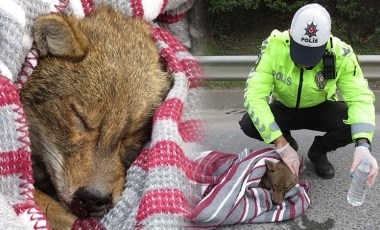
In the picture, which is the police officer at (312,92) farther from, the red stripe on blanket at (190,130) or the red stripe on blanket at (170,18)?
the red stripe on blanket at (190,130)

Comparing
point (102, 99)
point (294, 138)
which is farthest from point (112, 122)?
point (294, 138)

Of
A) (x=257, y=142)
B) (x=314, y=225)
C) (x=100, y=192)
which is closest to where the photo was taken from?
(x=100, y=192)

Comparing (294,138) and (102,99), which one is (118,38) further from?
(294,138)

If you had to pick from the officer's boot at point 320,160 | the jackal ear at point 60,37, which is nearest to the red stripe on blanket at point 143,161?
the jackal ear at point 60,37

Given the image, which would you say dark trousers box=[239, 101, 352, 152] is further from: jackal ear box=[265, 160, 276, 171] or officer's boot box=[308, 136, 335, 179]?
jackal ear box=[265, 160, 276, 171]

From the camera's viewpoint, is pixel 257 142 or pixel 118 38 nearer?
pixel 118 38

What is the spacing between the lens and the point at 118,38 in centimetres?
156

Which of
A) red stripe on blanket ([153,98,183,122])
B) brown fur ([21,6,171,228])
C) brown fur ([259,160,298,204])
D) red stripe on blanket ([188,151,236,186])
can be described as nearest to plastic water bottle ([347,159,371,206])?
brown fur ([259,160,298,204])

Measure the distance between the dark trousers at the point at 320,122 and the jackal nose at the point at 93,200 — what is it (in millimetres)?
3093

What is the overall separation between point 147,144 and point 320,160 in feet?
9.85

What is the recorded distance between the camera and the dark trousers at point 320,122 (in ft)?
14.2

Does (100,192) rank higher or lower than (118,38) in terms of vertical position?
lower

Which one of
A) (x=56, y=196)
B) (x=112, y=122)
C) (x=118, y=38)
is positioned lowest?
(x=56, y=196)

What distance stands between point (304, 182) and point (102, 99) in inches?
113
